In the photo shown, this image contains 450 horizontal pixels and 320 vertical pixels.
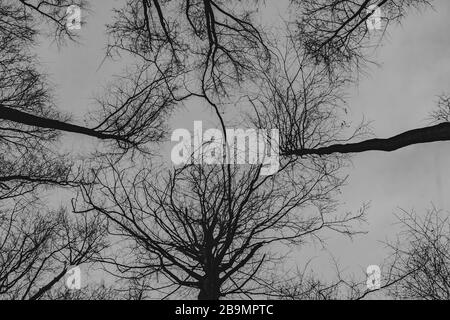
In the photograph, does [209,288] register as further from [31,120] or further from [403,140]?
[31,120]

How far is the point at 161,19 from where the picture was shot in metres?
9.16

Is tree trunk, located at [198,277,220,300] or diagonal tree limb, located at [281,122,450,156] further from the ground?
diagonal tree limb, located at [281,122,450,156]

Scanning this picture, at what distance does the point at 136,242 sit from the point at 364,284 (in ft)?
12.5

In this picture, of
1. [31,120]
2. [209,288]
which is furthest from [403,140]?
[31,120]

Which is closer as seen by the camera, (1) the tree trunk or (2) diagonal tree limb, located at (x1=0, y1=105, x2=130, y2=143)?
(1) the tree trunk

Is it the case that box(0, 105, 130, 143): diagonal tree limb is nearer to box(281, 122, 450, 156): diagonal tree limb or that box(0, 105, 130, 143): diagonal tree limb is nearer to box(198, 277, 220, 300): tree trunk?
box(198, 277, 220, 300): tree trunk

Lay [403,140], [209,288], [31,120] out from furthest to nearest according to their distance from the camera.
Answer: [31,120], [403,140], [209,288]

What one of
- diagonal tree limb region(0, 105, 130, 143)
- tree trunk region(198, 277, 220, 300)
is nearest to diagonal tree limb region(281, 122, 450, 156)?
tree trunk region(198, 277, 220, 300)

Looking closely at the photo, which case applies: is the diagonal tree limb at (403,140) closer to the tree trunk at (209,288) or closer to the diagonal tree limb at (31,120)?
the tree trunk at (209,288)

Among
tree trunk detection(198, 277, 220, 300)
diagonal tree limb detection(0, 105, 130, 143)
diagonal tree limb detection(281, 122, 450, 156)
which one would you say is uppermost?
diagonal tree limb detection(0, 105, 130, 143)

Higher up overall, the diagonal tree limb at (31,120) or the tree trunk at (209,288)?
the diagonal tree limb at (31,120)

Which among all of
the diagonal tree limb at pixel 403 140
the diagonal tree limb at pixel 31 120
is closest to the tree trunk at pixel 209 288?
the diagonal tree limb at pixel 403 140
